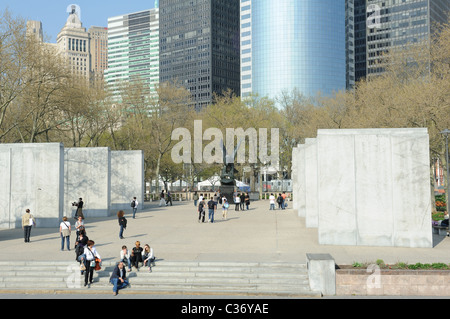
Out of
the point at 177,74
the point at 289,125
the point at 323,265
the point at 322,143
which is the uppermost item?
the point at 177,74

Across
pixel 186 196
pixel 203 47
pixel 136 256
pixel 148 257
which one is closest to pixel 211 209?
pixel 136 256

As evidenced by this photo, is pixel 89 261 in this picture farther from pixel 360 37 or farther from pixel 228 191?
pixel 360 37

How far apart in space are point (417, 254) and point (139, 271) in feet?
35.0

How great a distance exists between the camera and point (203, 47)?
173000 mm

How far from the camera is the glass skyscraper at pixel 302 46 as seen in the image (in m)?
139

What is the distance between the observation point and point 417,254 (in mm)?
17828

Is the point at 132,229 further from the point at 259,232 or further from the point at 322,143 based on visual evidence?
the point at 322,143

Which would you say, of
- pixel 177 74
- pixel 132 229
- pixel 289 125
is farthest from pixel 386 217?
pixel 177 74

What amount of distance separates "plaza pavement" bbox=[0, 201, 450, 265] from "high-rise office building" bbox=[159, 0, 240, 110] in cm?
14312

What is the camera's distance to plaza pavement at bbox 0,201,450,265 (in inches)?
675

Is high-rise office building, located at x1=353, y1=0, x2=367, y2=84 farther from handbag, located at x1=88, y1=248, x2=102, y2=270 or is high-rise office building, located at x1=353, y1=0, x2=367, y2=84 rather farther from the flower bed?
handbag, located at x1=88, y1=248, x2=102, y2=270

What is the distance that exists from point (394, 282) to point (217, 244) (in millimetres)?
8508
